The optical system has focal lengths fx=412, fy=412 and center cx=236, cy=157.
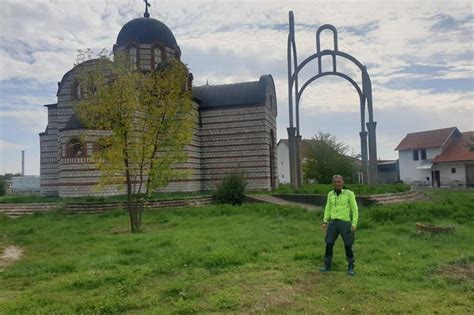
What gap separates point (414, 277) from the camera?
7.02 m

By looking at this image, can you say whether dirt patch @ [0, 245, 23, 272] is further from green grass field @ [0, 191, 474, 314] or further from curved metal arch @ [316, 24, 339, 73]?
curved metal arch @ [316, 24, 339, 73]

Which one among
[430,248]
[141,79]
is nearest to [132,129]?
[141,79]

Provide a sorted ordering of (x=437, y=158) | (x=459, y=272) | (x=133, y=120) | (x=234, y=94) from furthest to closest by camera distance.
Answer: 1. (x=437, y=158)
2. (x=234, y=94)
3. (x=133, y=120)
4. (x=459, y=272)

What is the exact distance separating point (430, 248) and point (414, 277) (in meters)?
2.65

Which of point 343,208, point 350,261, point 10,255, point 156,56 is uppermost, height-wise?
point 156,56

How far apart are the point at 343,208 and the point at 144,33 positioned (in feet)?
80.7

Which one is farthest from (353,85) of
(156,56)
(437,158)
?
(437,158)

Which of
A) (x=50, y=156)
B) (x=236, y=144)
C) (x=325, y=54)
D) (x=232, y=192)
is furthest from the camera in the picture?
(x=50, y=156)

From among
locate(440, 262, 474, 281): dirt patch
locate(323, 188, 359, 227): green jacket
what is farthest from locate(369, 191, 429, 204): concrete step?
locate(323, 188, 359, 227): green jacket

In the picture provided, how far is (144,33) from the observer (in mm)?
28750

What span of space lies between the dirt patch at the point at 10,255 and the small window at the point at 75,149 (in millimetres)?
11850

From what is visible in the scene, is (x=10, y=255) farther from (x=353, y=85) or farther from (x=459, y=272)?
(x=353, y=85)

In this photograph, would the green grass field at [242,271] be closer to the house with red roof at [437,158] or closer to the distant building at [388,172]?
the house with red roof at [437,158]

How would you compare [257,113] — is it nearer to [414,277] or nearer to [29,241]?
[29,241]
